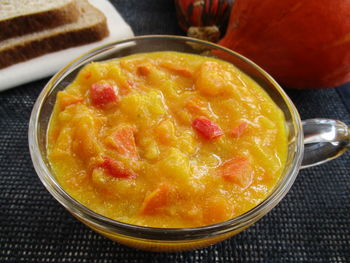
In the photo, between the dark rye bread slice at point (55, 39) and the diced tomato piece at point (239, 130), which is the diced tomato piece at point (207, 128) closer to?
the diced tomato piece at point (239, 130)

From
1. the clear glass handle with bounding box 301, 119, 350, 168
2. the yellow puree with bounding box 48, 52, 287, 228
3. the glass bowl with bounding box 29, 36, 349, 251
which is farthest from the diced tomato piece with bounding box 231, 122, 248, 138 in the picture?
the clear glass handle with bounding box 301, 119, 350, 168

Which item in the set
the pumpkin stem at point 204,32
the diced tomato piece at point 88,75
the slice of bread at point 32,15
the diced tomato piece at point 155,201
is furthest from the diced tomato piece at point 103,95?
the slice of bread at point 32,15

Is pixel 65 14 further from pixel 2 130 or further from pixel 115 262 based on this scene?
pixel 115 262

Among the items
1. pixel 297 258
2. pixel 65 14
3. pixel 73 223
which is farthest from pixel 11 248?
pixel 65 14

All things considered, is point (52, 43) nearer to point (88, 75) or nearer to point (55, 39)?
point (55, 39)

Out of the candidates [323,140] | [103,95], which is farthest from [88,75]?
[323,140]

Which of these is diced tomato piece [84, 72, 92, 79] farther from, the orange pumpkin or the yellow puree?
the orange pumpkin
